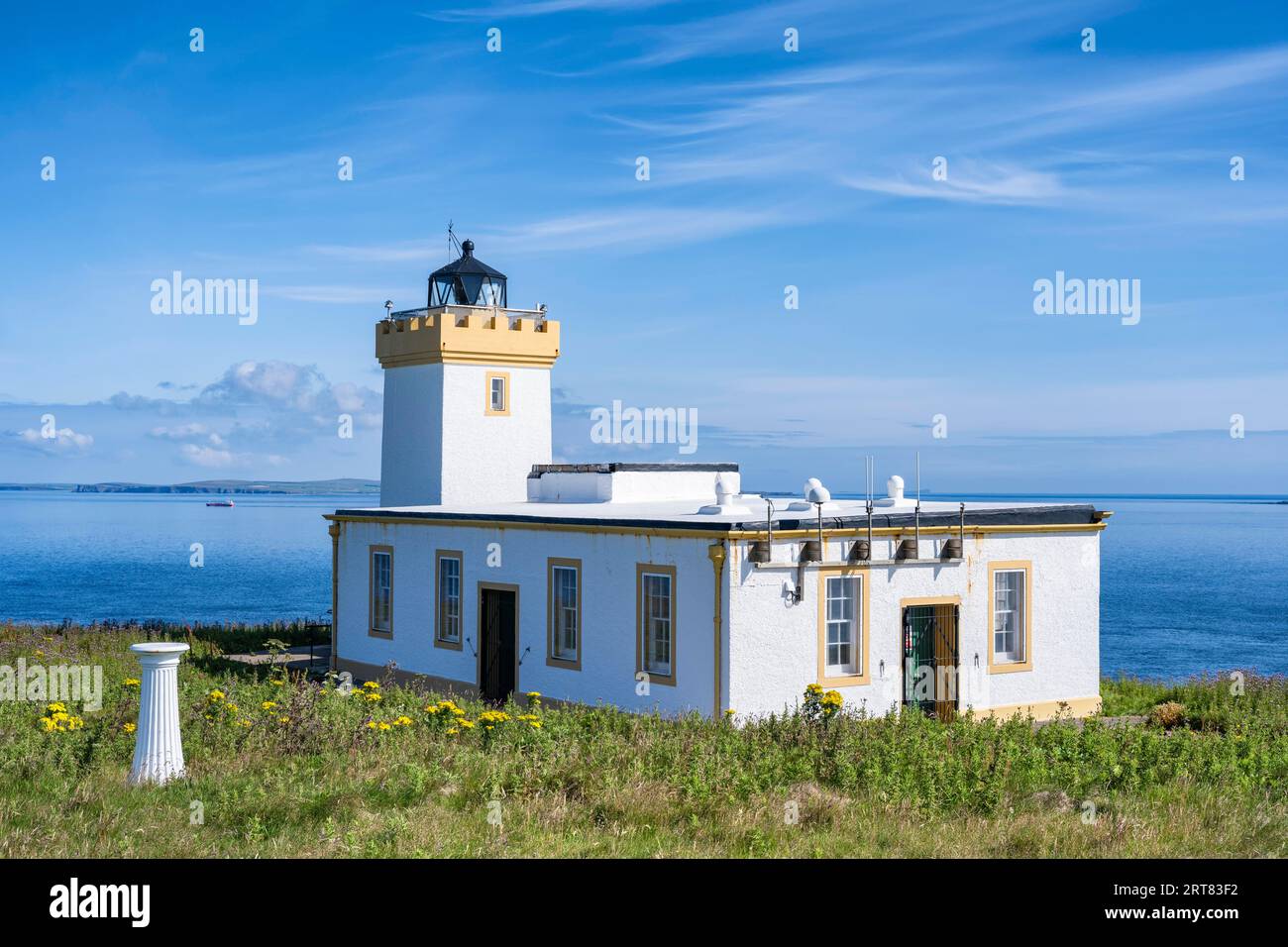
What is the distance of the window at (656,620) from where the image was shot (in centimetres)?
1809

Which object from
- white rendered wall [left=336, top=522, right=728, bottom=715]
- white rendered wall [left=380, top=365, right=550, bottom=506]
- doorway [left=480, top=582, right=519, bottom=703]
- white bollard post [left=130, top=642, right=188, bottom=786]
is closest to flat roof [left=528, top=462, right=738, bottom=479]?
white rendered wall [left=380, top=365, right=550, bottom=506]

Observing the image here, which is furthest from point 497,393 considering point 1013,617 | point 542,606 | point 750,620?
point 1013,617

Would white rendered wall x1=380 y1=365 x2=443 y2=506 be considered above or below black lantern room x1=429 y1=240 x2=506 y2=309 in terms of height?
below

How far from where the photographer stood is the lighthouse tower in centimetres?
2728

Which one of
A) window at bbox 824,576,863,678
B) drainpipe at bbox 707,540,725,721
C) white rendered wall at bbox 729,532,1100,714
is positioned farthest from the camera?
window at bbox 824,576,863,678

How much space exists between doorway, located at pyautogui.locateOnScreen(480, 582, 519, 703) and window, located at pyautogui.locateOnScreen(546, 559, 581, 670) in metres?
0.97

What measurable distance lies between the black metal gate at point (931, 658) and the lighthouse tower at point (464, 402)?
11.5 meters

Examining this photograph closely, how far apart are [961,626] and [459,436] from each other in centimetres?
1238

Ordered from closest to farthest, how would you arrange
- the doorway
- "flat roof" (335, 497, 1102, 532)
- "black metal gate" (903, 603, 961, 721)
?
"flat roof" (335, 497, 1102, 532), "black metal gate" (903, 603, 961, 721), the doorway

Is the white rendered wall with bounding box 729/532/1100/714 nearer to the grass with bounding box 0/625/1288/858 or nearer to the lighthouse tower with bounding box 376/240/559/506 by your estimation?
the grass with bounding box 0/625/1288/858

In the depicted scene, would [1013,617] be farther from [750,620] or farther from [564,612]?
[564,612]
